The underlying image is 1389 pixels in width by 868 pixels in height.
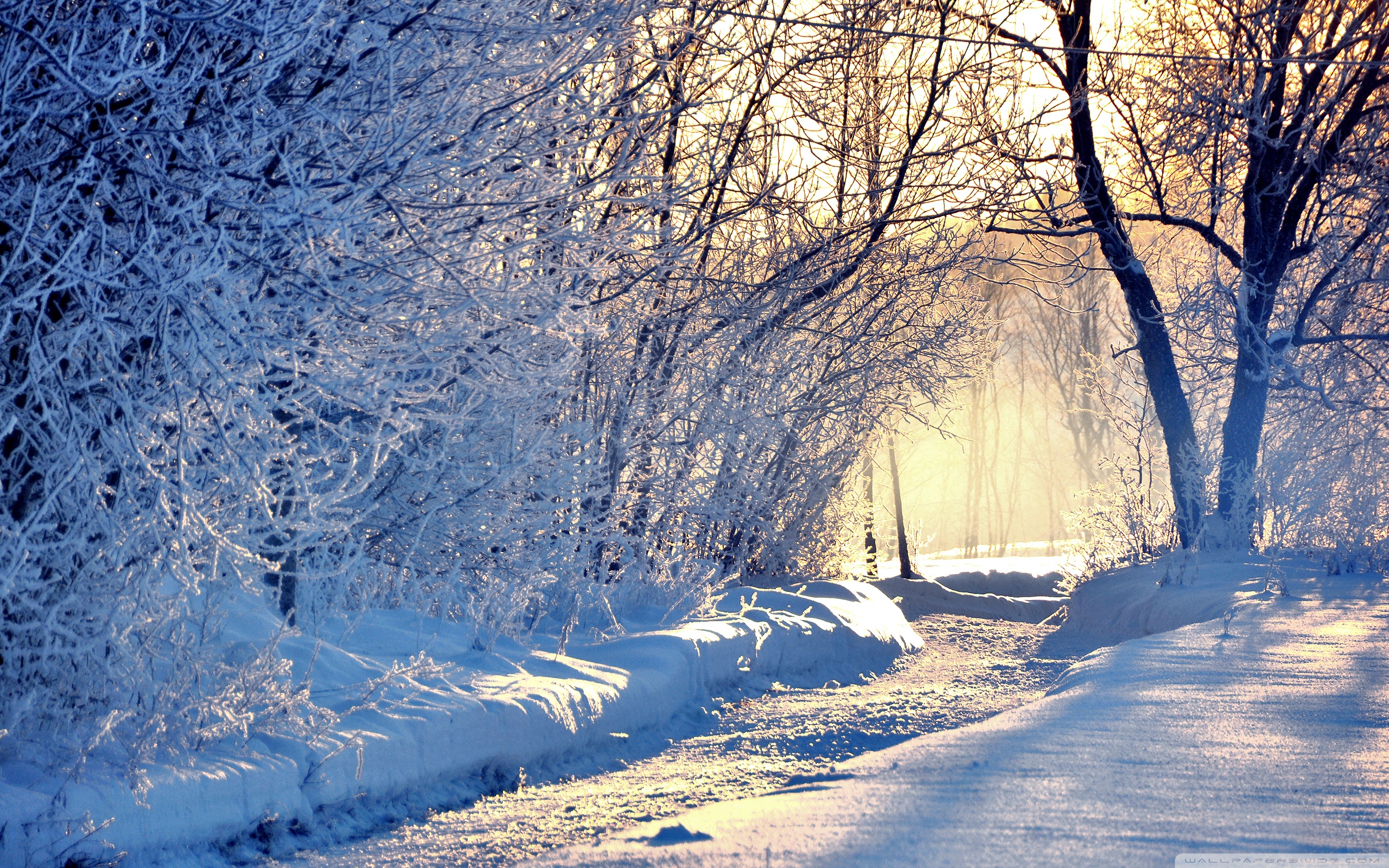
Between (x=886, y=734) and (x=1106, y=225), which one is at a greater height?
(x=1106, y=225)

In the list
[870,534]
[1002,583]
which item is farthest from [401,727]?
[870,534]

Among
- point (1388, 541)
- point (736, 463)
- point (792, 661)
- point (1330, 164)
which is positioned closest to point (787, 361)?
point (736, 463)

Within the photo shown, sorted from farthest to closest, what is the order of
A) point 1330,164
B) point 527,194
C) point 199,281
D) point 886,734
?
point 1330,164 < point 886,734 < point 527,194 < point 199,281

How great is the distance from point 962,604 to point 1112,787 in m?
9.48

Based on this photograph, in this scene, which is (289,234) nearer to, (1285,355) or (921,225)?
(921,225)

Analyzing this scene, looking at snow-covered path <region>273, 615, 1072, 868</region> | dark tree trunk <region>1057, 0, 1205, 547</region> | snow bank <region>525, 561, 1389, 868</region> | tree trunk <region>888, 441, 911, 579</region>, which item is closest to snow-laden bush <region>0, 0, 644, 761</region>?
snow-covered path <region>273, 615, 1072, 868</region>

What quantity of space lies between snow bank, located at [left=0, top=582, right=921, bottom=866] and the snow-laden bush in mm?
174

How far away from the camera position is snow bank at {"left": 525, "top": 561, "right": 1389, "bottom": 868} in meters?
2.45

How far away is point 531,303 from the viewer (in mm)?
4926

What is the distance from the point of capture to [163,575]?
3.14 meters

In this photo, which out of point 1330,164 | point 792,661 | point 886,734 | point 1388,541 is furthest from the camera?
point 1330,164

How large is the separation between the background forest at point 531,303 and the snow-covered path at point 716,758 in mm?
701

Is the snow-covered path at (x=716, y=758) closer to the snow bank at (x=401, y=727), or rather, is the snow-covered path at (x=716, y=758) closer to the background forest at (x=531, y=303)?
the snow bank at (x=401, y=727)

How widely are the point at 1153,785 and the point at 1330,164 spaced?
32.6 feet
